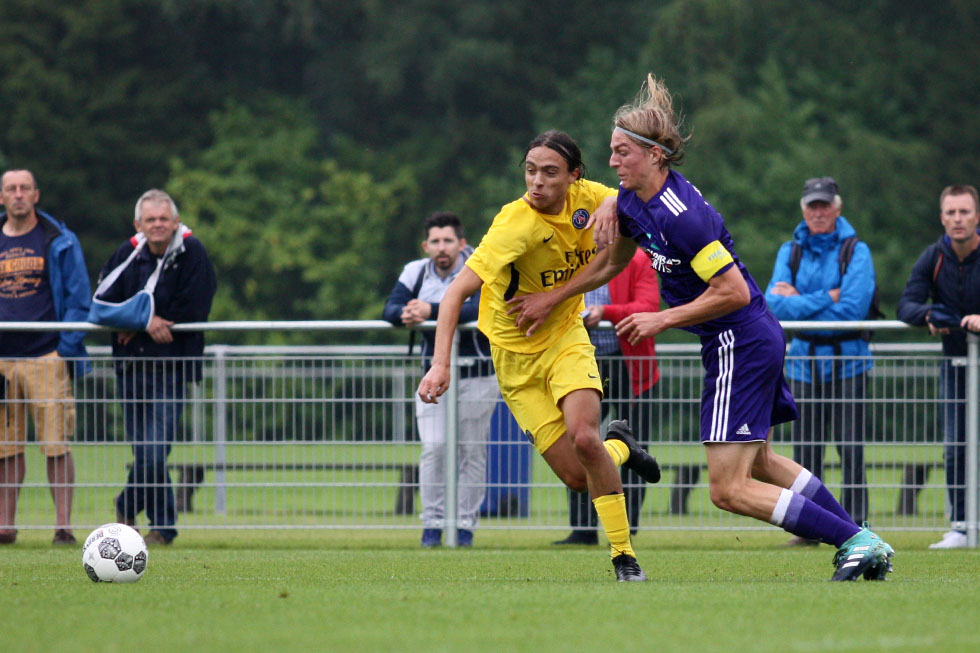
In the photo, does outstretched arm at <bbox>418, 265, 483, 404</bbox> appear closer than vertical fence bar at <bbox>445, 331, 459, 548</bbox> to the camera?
Yes

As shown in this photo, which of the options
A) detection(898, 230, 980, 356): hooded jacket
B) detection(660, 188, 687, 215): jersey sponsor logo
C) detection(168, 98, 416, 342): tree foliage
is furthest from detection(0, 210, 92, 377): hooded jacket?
detection(168, 98, 416, 342): tree foliage

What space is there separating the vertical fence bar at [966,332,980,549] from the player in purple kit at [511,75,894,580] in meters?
2.88

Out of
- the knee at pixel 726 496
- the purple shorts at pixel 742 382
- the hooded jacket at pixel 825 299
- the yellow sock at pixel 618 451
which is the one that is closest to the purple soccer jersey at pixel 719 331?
the purple shorts at pixel 742 382

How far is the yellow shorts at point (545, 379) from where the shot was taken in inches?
274

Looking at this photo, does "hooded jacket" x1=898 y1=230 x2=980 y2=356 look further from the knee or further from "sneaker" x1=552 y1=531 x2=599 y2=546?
the knee

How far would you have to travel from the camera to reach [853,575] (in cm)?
648

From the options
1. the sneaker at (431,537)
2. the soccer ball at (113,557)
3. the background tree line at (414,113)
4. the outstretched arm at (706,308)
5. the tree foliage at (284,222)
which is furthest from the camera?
the tree foliage at (284,222)

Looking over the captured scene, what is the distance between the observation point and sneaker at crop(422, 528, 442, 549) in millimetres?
9547

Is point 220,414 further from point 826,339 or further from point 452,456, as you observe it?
point 826,339

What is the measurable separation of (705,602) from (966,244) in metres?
4.76

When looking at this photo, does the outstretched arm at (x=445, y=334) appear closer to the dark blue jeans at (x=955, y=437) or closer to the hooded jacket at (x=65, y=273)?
the dark blue jeans at (x=955, y=437)

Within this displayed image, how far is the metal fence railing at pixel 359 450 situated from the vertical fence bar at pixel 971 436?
0.10 m

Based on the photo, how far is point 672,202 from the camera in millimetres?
6406

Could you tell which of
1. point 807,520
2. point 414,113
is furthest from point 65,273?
point 414,113
